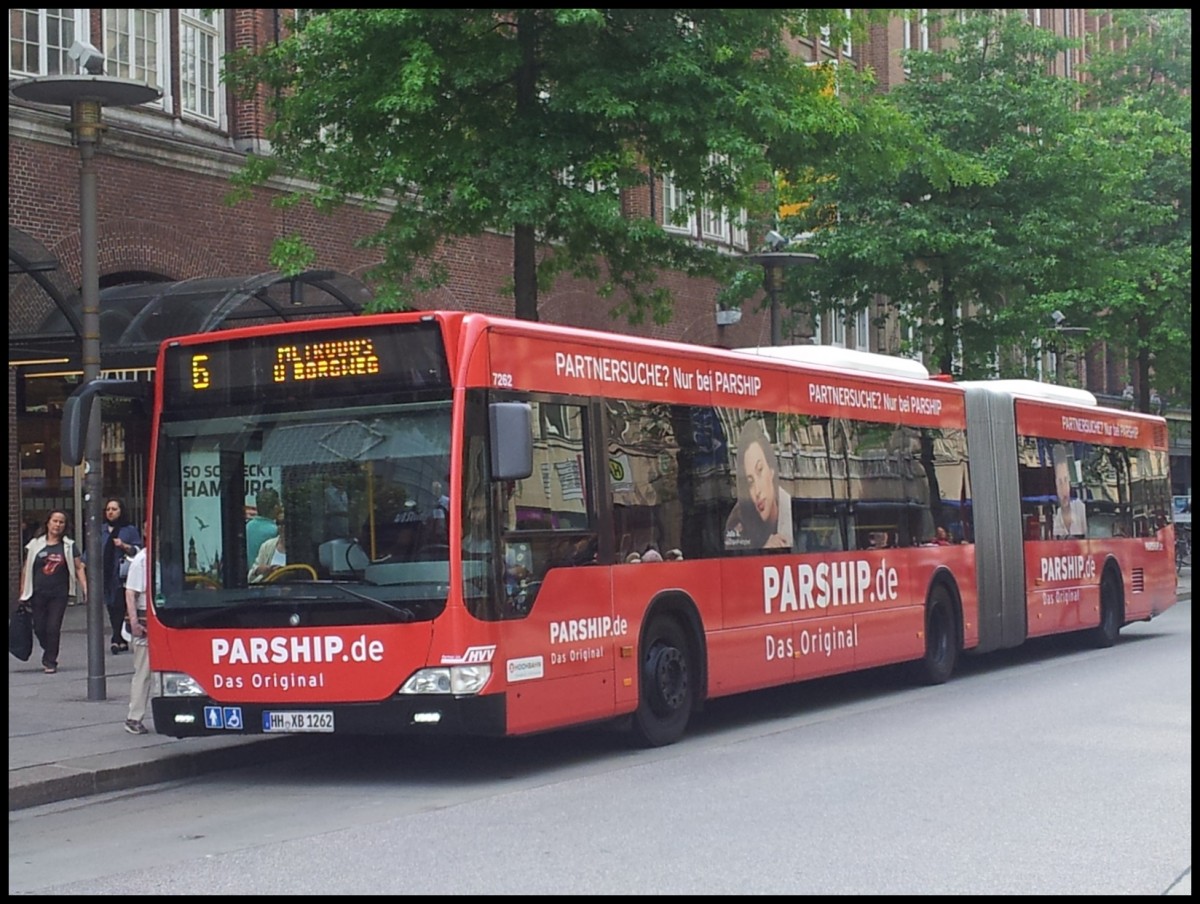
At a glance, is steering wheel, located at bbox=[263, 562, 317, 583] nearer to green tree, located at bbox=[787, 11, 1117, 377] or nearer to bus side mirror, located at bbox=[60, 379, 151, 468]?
bus side mirror, located at bbox=[60, 379, 151, 468]

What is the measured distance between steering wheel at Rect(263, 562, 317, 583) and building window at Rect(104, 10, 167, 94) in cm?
1304

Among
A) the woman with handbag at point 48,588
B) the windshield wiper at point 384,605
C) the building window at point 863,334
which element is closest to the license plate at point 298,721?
the windshield wiper at point 384,605

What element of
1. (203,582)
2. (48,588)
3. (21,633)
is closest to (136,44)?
(48,588)

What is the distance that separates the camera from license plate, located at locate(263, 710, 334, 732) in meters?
10.9

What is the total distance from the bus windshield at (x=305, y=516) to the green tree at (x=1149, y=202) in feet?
66.9

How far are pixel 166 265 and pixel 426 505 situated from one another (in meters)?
13.2

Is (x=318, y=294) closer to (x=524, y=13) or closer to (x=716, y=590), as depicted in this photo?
(x=524, y=13)

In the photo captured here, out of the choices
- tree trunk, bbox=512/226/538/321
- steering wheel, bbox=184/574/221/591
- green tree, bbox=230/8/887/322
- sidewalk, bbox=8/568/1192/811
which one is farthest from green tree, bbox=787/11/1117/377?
A: steering wheel, bbox=184/574/221/591

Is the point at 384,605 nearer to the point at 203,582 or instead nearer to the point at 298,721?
the point at 298,721

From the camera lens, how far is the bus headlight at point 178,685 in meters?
11.4

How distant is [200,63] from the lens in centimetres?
2405

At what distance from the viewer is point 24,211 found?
68.7ft

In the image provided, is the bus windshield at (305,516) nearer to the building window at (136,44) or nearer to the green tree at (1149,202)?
the building window at (136,44)

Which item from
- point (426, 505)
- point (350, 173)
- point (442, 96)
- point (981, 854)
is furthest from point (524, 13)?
point (981, 854)
